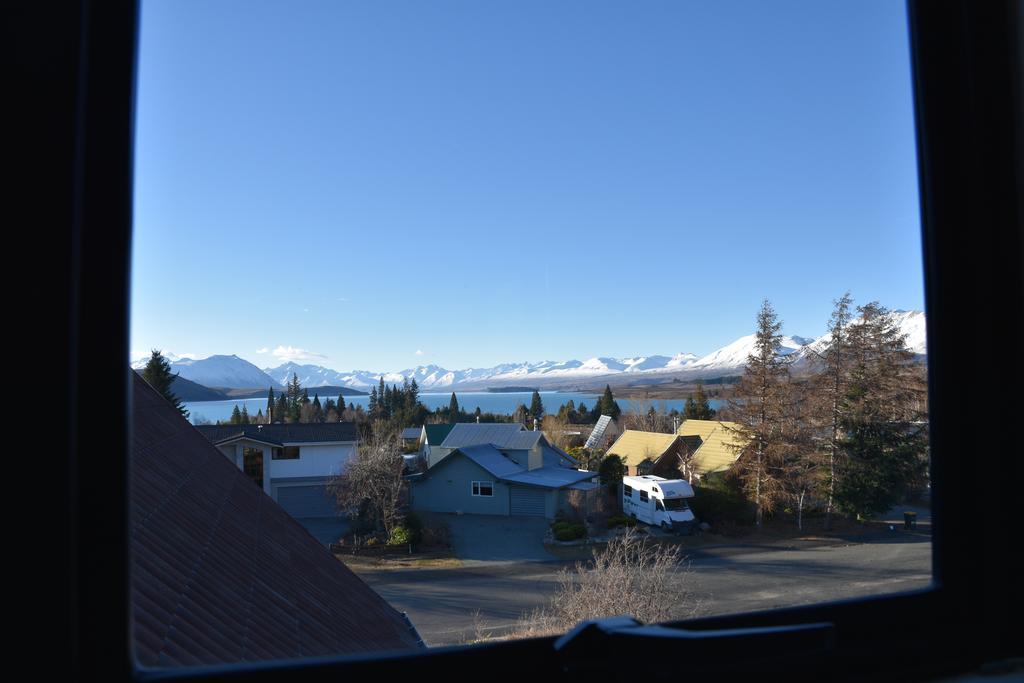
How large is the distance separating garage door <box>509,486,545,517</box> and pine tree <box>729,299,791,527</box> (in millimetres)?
6429

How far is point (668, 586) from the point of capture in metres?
5.00

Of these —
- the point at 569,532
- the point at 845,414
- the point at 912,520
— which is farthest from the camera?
the point at 569,532

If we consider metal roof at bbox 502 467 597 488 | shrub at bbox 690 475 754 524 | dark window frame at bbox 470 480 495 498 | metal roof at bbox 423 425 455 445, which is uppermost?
metal roof at bbox 423 425 455 445

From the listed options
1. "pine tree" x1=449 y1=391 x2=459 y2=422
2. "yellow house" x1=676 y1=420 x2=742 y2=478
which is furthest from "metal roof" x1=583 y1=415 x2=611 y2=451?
"pine tree" x1=449 y1=391 x2=459 y2=422

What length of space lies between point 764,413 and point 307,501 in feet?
30.8

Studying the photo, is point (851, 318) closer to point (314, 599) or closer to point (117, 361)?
point (117, 361)

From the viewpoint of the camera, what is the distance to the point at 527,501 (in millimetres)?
13992

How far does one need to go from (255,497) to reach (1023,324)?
374 centimetres

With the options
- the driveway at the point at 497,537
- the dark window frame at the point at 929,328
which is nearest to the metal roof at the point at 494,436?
the driveway at the point at 497,537

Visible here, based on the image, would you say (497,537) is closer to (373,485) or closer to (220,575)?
(373,485)

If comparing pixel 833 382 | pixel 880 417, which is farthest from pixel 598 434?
pixel 880 417

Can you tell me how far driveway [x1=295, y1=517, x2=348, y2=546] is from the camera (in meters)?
11.0

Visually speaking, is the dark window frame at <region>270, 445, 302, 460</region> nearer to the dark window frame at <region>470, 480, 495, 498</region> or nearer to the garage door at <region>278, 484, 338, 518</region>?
the garage door at <region>278, 484, 338, 518</region>

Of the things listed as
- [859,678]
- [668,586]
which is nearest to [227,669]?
[859,678]
